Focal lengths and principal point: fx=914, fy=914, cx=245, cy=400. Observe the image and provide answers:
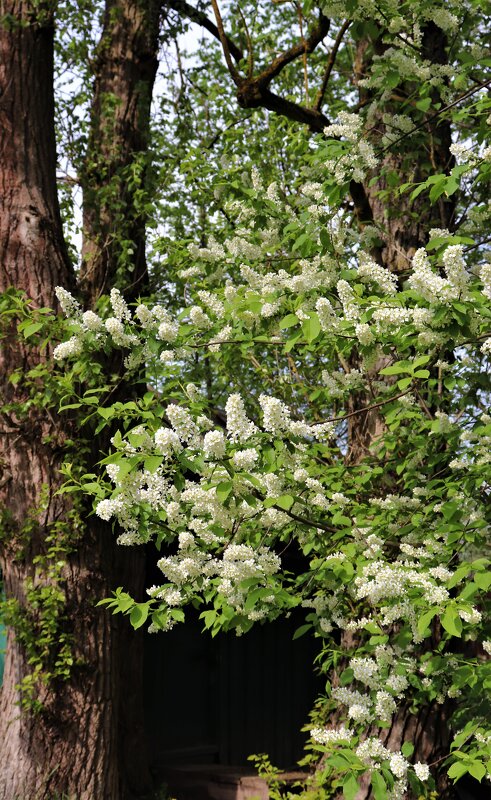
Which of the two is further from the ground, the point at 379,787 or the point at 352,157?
the point at 352,157

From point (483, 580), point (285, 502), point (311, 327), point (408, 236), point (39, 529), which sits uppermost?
point (408, 236)

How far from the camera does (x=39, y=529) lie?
19.8 feet

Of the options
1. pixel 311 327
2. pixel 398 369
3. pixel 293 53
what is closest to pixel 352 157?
pixel 311 327

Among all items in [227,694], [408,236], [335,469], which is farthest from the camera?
[227,694]

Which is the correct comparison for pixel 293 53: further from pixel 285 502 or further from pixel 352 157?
pixel 285 502

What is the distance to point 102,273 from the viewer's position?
7.28m

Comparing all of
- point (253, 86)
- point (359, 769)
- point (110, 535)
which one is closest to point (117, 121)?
point (253, 86)

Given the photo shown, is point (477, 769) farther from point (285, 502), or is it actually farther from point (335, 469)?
point (335, 469)

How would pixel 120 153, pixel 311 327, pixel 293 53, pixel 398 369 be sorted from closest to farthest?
1. pixel 398 369
2. pixel 311 327
3. pixel 293 53
4. pixel 120 153

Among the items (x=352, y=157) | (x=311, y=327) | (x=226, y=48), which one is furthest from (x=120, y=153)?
(x=311, y=327)

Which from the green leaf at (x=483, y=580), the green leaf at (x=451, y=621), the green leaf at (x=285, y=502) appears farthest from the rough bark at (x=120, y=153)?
the green leaf at (x=451, y=621)

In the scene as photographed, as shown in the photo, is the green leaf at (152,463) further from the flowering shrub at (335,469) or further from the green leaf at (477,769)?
the green leaf at (477,769)

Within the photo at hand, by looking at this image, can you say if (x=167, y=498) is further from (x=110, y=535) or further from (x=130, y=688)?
(x=130, y=688)

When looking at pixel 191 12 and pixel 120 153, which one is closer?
pixel 120 153
